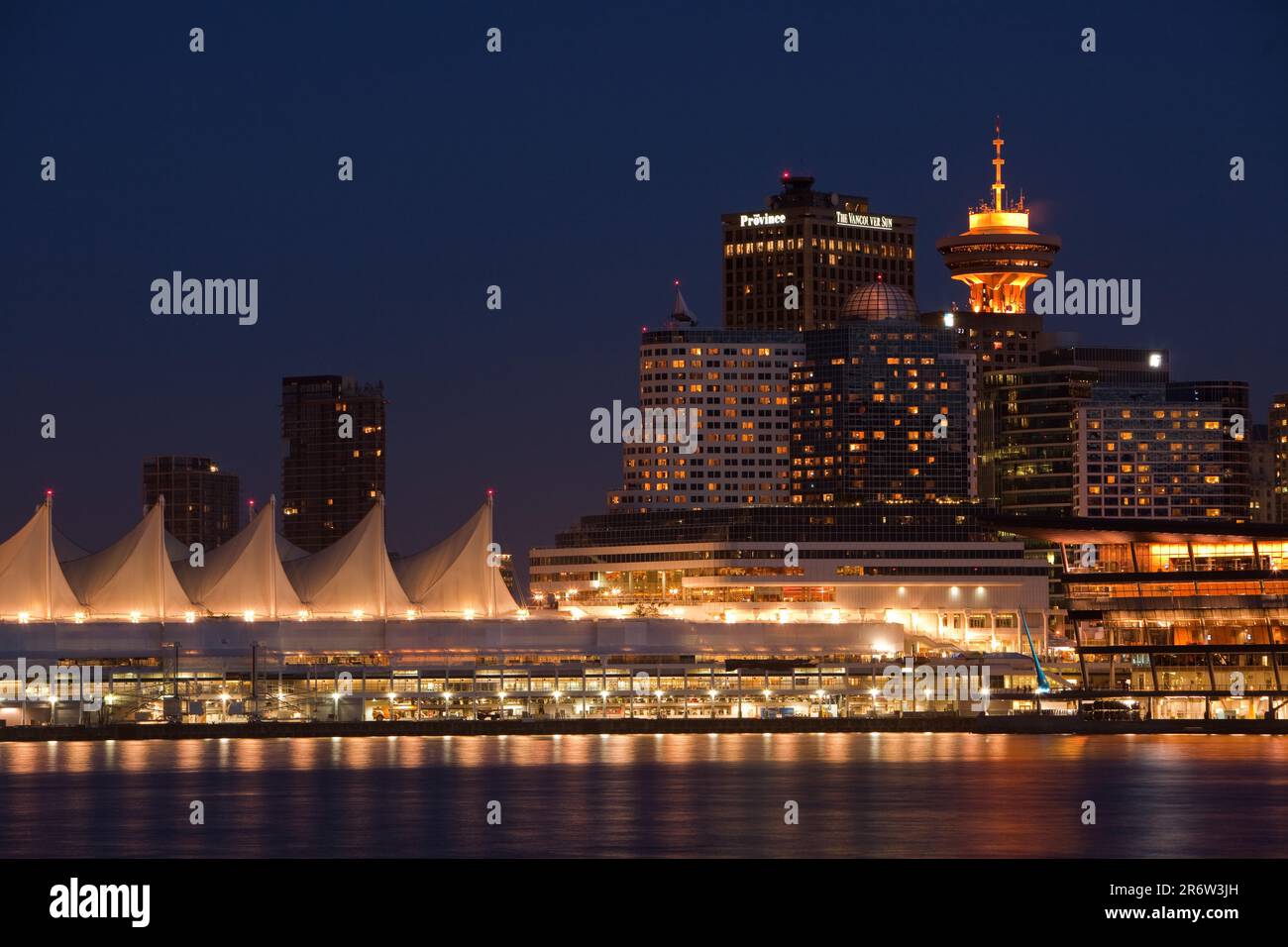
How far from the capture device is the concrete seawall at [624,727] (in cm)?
13675

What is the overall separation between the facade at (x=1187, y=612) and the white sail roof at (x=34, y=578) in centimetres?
5868

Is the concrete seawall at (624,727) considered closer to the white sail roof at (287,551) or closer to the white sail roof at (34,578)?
the white sail roof at (34,578)

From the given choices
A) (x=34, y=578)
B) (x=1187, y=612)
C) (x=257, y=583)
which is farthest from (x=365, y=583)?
(x=1187, y=612)

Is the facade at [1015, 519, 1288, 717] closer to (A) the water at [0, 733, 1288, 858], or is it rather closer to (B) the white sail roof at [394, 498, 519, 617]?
(A) the water at [0, 733, 1288, 858]

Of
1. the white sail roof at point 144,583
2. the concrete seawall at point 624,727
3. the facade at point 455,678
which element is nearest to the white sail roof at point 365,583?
the facade at point 455,678

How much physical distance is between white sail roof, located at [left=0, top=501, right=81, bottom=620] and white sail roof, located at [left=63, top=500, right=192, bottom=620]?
3037 mm

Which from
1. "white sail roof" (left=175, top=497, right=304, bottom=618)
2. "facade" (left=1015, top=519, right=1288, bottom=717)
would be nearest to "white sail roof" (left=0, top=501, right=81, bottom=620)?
"white sail roof" (left=175, top=497, right=304, bottom=618)

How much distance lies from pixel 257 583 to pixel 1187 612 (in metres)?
56.6

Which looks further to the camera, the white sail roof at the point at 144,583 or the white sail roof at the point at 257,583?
the white sail roof at the point at 257,583

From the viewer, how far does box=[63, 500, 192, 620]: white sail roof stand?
488 feet

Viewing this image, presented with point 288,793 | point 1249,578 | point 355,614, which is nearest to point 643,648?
point 355,614

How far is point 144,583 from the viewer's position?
14888cm
